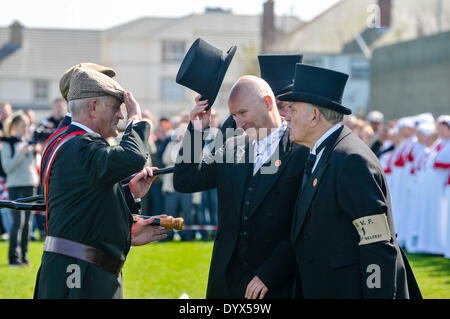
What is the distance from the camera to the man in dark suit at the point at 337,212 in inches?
167

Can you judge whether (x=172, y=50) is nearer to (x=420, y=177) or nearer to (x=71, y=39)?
(x=71, y=39)

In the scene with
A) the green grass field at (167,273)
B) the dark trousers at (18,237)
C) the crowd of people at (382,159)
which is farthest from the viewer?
the crowd of people at (382,159)

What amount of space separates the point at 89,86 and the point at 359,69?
152 feet

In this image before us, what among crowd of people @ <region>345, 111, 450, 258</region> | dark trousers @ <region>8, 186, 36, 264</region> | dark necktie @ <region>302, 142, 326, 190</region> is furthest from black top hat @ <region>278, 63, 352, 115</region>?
crowd of people @ <region>345, 111, 450, 258</region>

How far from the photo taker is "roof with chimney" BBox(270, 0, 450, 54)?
4700 centimetres

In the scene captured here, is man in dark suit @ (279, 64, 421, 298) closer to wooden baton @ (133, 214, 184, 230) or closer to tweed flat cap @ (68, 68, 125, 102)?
wooden baton @ (133, 214, 184, 230)

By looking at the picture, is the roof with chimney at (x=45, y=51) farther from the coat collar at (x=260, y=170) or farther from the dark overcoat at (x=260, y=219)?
the dark overcoat at (x=260, y=219)

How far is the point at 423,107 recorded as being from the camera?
31266 millimetres

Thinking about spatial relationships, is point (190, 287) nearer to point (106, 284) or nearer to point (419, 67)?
point (106, 284)

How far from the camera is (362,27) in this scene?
4956 centimetres

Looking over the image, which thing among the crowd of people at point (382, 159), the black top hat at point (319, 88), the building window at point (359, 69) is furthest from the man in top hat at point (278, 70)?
the building window at point (359, 69)

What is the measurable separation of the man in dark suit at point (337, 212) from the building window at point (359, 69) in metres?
45.7

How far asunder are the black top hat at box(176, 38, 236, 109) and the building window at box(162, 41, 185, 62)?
59.1 meters
